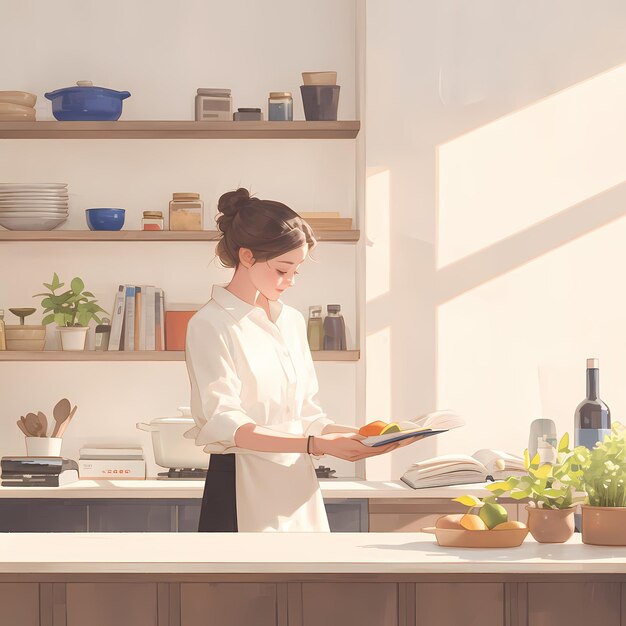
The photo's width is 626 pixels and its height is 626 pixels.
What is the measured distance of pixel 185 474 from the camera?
3.75m

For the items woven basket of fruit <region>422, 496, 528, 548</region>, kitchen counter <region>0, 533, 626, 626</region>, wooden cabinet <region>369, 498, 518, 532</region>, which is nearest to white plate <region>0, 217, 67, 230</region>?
wooden cabinet <region>369, 498, 518, 532</region>

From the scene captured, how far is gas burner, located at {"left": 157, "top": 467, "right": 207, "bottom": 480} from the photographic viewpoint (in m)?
3.74

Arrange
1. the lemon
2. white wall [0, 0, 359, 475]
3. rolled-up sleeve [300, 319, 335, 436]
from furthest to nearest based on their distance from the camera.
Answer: white wall [0, 0, 359, 475] < rolled-up sleeve [300, 319, 335, 436] < the lemon

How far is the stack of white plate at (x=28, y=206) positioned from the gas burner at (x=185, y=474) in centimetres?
110

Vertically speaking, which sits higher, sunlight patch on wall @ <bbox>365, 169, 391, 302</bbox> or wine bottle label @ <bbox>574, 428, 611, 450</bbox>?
sunlight patch on wall @ <bbox>365, 169, 391, 302</bbox>

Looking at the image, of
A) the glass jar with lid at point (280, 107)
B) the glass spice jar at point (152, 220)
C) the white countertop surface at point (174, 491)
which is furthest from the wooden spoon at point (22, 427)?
the glass jar with lid at point (280, 107)

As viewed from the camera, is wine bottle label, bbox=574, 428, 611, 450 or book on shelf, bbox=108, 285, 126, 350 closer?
wine bottle label, bbox=574, 428, 611, 450

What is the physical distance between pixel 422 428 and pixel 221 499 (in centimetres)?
61

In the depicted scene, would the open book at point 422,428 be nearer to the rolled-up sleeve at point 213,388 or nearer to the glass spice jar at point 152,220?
the rolled-up sleeve at point 213,388

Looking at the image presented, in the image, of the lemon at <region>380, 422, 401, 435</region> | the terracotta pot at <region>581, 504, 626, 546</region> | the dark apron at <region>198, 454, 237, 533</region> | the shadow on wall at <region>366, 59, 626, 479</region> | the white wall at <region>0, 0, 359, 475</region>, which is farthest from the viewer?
the white wall at <region>0, 0, 359, 475</region>

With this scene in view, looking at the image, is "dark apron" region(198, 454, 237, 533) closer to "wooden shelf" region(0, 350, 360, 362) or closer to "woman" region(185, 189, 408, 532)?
"woman" region(185, 189, 408, 532)

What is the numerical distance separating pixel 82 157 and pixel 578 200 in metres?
2.02

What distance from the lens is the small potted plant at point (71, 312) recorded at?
396 cm

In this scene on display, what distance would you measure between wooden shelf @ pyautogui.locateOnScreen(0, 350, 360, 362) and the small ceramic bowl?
106 centimetres
